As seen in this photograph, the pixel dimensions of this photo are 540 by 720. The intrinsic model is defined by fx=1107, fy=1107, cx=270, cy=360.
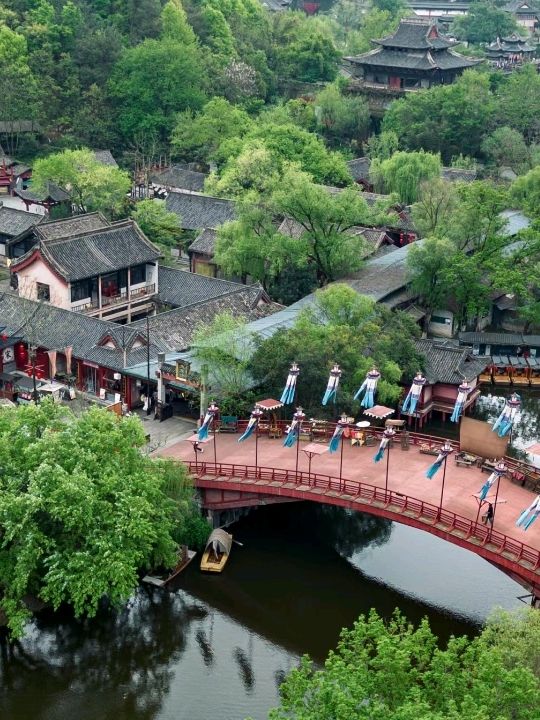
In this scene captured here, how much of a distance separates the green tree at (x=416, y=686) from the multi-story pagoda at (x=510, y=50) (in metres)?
107

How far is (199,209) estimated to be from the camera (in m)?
74.1

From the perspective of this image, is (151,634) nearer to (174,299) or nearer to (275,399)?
(275,399)

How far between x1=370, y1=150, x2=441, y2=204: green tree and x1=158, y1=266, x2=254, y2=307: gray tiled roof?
2216cm

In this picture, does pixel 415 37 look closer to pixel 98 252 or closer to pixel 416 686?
pixel 98 252

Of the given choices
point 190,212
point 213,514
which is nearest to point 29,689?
point 213,514

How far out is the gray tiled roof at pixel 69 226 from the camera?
61094 millimetres

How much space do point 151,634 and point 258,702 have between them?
5170mm

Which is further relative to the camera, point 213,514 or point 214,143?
point 214,143

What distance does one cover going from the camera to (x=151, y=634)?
37250mm

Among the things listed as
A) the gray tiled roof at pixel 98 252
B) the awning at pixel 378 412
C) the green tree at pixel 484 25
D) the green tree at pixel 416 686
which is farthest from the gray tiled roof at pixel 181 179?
the green tree at pixel 484 25

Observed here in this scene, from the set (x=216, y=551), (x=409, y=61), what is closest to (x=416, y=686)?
(x=216, y=551)

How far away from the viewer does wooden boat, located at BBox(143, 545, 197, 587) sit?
130 ft

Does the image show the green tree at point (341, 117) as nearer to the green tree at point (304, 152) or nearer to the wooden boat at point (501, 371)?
the green tree at point (304, 152)

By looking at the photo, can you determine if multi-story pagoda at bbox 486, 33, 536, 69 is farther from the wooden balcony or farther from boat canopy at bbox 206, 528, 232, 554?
boat canopy at bbox 206, 528, 232, 554
